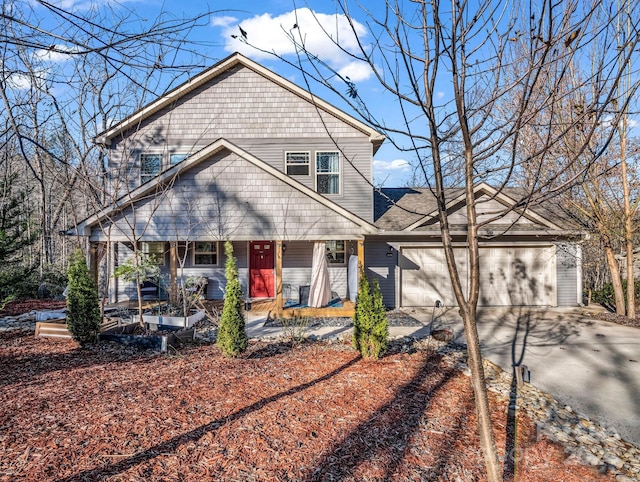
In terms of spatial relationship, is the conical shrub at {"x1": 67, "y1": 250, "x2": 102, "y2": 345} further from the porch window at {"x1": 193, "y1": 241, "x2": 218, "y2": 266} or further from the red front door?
the red front door

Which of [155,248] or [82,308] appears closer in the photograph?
[82,308]

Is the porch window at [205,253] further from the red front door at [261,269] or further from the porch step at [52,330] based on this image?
the porch step at [52,330]

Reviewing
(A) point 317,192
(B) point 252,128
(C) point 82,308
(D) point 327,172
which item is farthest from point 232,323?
(B) point 252,128

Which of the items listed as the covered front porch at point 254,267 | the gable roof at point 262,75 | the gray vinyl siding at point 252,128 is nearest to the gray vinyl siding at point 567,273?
the gray vinyl siding at point 252,128

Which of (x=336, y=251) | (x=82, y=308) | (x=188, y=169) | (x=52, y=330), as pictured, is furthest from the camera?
(x=336, y=251)

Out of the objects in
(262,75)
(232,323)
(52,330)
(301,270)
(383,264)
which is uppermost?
(262,75)

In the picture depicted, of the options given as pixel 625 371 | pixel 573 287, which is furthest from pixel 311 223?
pixel 573 287

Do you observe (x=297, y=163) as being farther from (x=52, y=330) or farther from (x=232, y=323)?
(x=52, y=330)

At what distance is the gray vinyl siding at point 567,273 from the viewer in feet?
39.9

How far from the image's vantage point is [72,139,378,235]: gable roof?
9.44 meters

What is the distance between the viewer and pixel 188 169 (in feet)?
33.6

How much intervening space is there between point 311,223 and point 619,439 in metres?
7.62

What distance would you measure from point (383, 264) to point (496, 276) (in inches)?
148

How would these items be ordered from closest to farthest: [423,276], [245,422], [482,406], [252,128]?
[482,406] → [245,422] → [423,276] → [252,128]
